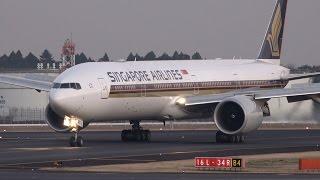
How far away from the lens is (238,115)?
208ft

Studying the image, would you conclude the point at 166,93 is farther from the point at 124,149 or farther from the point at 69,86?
the point at 124,149

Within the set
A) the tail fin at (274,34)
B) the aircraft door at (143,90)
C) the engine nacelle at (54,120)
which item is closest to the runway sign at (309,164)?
the aircraft door at (143,90)

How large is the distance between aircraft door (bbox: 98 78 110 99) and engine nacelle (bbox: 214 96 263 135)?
6.46m

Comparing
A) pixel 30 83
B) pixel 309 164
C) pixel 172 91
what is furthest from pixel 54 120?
pixel 309 164

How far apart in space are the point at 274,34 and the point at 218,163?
32.8m

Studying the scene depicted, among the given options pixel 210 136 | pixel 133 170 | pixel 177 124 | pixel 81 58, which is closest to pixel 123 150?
pixel 133 170

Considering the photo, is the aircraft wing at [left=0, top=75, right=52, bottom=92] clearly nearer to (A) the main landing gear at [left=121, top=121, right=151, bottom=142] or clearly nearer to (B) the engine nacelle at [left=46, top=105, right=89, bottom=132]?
(B) the engine nacelle at [left=46, top=105, right=89, bottom=132]

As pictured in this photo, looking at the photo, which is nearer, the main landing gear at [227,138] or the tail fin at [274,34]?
the main landing gear at [227,138]

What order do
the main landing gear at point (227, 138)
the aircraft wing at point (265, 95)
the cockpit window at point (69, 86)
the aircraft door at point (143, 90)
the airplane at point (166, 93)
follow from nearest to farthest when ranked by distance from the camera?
the cockpit window at point (69, 86), the airplane at point (166, 93), the main landing gear at point (227, 138), the aircraft wing at point (265, 95), the aircraft door at point (143, 90)

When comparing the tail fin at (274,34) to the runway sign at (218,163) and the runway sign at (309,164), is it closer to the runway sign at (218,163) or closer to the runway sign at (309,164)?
the runway sign at (218,163)

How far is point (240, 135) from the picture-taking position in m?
63.0

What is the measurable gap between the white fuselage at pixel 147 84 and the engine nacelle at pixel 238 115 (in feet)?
12.4

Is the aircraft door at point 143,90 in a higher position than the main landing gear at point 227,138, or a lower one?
higher

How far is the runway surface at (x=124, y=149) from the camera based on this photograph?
1885 inches
